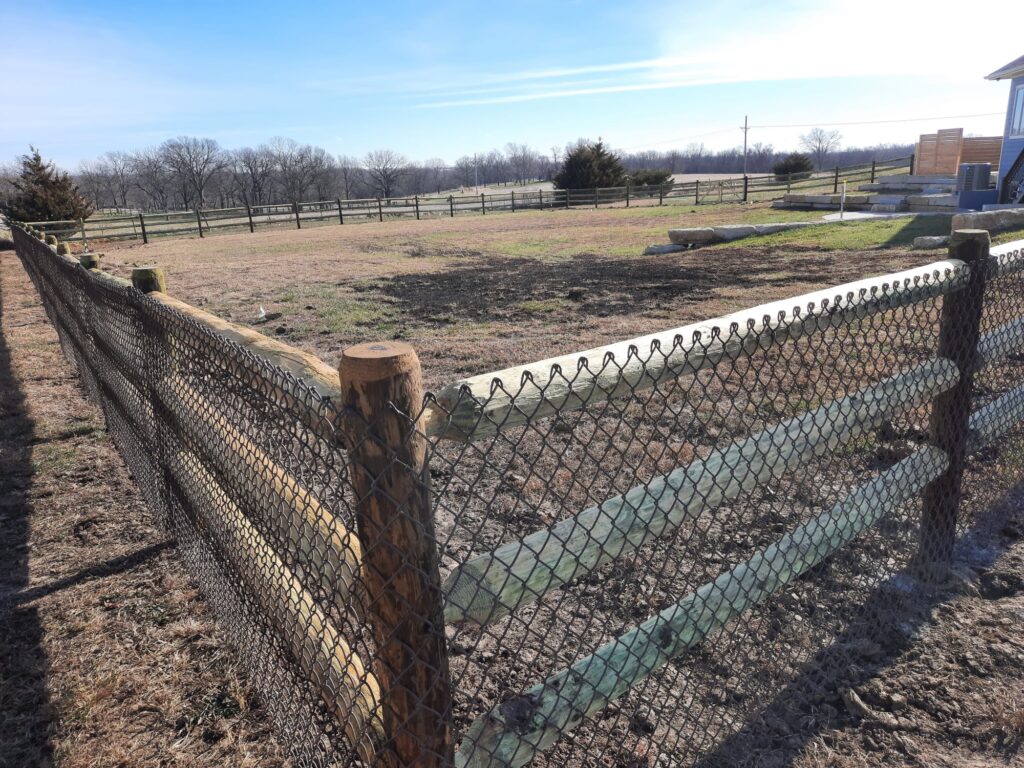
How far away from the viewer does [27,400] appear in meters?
6.38

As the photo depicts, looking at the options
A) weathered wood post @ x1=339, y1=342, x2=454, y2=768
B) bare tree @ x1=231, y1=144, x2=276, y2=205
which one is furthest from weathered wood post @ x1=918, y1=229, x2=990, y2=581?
bare tree @ x1=231, y1=144, x2=276, y2=205

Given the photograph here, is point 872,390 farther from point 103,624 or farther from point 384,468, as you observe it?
point 103,624

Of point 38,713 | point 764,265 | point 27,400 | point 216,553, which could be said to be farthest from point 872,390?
point 764,265

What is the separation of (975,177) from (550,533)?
65.9 feet

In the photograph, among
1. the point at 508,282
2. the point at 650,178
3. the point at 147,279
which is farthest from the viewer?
the point at 650,178

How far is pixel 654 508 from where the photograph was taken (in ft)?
6.54

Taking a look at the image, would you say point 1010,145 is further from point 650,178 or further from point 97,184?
point 97,184

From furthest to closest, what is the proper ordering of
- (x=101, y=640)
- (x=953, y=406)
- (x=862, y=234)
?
(x=862, y=234), (x=953, y=406), (x=101, y=640)

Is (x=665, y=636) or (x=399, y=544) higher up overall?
(x=399, y=544)

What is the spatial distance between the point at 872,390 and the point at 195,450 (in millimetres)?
2931

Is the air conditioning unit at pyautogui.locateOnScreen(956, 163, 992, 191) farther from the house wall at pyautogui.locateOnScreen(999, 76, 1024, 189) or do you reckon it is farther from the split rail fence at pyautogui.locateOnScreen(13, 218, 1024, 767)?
the split rail fence at pyautogui.locateOnScreen(13, 218, 1024, 767)

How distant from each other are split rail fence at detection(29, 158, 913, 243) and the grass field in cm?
897

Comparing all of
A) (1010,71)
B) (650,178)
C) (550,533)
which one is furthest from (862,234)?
(650,178)

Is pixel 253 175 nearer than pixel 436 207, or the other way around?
pixel 436 207
